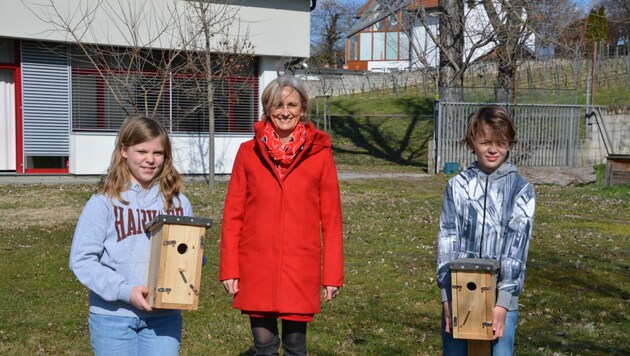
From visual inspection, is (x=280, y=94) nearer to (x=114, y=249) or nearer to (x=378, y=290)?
(x=114, y=249)

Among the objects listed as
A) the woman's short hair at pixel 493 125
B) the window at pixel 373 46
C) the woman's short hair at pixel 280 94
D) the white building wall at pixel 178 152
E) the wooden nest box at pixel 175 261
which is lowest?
the white building wall at pixel 178 152

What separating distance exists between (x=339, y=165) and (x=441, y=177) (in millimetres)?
5117

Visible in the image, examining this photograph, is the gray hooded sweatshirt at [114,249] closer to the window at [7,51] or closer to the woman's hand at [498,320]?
the woman's hand at [498,320]

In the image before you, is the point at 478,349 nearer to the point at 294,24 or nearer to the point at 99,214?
the point at 99,214

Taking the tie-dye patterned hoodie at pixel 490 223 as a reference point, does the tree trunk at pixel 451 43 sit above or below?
above

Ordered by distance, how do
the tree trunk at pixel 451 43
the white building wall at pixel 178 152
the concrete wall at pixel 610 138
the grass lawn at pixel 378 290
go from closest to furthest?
the grass lawn at pixel 378 290 < the white building wall at pixel 178 152 < the tree trunk at pixel 451 43 < the concrete wall at pixel 610 138

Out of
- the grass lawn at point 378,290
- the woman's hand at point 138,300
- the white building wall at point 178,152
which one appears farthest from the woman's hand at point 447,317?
the white building wall at point 178,152

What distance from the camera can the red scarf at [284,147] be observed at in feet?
15.1

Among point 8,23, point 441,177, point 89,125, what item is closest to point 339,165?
point 441,177

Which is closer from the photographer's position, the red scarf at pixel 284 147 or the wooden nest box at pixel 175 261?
the wooden nest box at pixel 175 261

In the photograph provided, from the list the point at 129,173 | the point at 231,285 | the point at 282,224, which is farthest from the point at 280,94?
the point at 231,285

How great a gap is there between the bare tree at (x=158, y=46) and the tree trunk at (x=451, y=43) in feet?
22.9

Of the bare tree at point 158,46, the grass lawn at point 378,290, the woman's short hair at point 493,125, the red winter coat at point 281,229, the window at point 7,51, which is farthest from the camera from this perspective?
the window at point 7,51

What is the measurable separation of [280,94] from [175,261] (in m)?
1.20
